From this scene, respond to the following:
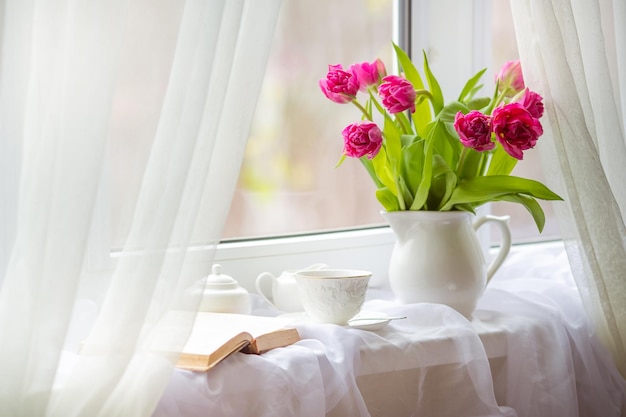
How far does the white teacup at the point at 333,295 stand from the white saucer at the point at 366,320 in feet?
0.06

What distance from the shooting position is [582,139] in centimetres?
127

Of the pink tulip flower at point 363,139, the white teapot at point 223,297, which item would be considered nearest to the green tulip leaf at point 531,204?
the pink tulip flower at point 363,139

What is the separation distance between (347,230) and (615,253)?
540 mm

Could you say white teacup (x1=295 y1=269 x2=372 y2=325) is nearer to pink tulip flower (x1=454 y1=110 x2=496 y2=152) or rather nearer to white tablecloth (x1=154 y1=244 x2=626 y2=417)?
white tablecloth (x1=154 y1=244 x2=626 y2=417)

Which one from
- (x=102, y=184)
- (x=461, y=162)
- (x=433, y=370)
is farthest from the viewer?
(x=461, y=162)

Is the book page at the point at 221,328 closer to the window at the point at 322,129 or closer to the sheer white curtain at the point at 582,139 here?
the window at the point at 322,129

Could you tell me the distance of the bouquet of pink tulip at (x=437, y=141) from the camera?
1209mm

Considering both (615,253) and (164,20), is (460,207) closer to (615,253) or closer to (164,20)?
(615,253)

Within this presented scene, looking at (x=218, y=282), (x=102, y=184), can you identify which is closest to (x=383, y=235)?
(x=218, y=282)

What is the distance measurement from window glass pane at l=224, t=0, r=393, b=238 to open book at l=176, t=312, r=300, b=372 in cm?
37

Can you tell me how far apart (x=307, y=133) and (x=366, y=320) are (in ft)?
1.62

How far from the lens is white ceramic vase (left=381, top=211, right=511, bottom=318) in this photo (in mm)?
1310

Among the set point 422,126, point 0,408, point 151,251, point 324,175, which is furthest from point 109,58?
point 324,175

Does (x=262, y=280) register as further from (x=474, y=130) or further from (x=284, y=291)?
(x=474, y=130)
